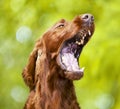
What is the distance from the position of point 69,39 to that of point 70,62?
137mm

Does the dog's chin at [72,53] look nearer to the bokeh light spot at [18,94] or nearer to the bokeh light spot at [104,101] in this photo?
the bokeh light spot at [104,101]

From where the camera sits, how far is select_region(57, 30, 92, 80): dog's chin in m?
3.53

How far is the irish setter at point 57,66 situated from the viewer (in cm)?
354

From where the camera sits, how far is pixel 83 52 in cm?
620

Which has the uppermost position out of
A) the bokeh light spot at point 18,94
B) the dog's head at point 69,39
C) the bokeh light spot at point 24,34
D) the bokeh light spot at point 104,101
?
the bokeh light spot at point 24,34

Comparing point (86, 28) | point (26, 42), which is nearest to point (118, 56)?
point (26, 42)

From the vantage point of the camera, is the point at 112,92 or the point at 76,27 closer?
the point at 76,27

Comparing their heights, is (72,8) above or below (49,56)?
above

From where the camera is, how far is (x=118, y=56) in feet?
19.5

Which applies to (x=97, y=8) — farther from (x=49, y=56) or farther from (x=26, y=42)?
(x=49, y=56)

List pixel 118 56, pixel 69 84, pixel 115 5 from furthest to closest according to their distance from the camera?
1. pixel 115 5
2. pixel 118 56
3. pixel 69 84

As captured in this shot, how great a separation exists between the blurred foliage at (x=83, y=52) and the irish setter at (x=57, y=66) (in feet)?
7.75

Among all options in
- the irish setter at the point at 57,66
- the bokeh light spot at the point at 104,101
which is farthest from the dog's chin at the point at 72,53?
the bokeh light spot at the point at 104,101

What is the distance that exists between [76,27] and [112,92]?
109 inches
